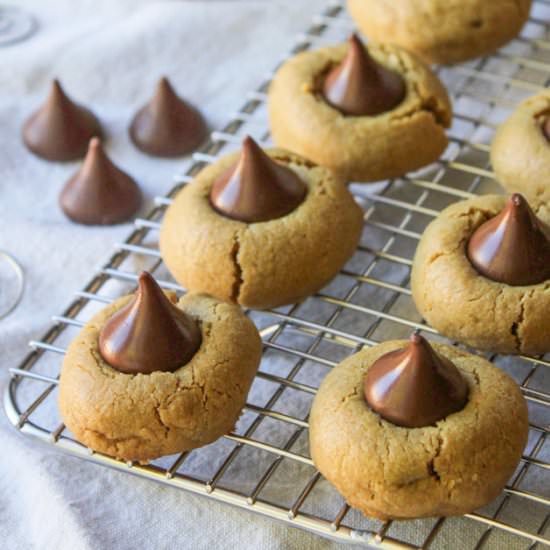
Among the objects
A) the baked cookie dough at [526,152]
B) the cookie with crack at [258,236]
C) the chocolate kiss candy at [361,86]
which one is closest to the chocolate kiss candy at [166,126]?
the chocolate kiss candy at [361,86]

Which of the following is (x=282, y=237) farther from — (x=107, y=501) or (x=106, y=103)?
(x=106, y=103)

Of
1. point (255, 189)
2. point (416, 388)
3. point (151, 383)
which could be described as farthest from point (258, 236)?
point (416, 388)

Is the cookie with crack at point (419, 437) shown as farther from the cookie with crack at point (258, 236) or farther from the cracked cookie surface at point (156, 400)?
the cookie with crack at point (258, 236)

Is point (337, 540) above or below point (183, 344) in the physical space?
below

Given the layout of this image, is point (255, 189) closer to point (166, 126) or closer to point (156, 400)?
point (156, 400)

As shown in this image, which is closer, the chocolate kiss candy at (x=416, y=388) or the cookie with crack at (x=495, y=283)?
the chocolate kiss candy at (x=416, y=388)

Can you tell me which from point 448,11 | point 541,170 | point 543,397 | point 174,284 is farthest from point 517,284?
point 448,11
